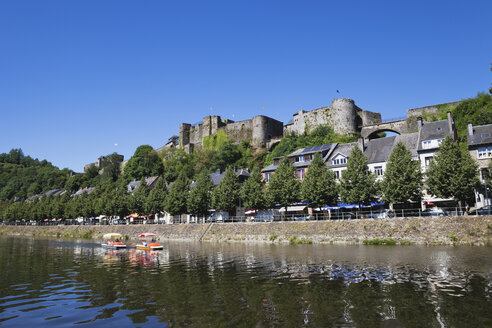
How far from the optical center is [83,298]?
16.3 metres

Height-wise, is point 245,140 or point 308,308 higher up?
point 245,140

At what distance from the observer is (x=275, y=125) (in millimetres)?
111875

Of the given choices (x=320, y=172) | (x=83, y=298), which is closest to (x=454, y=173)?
(x=320, y=172)

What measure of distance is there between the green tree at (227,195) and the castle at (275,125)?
38236mm

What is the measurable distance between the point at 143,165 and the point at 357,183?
3547 inches

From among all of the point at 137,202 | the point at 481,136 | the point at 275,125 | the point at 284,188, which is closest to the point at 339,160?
the point at 284,188

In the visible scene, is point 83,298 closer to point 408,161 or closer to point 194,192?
point 408,161

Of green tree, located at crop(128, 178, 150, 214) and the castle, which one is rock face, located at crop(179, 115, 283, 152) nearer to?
the castle

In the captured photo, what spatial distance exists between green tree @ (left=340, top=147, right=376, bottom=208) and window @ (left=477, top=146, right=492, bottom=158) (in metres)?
16.4

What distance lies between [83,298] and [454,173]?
41.5 metres

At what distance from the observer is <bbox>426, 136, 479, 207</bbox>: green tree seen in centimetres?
4031

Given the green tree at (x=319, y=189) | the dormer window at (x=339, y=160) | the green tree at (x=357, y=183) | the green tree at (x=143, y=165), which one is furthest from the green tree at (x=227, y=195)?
the green tree at (x=143, y=165)

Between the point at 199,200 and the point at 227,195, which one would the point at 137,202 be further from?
the point at 227,195

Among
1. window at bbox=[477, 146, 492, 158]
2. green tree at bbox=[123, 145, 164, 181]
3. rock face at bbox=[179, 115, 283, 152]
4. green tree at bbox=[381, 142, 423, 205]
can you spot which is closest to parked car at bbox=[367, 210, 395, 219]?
green tree at bbox=[381, 142, 423, 205]
